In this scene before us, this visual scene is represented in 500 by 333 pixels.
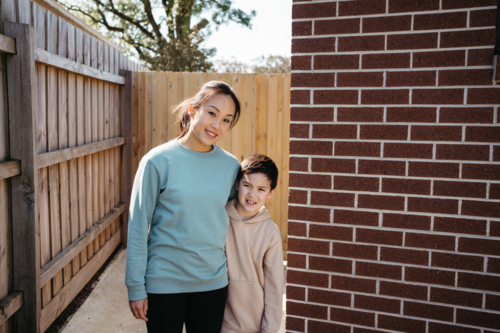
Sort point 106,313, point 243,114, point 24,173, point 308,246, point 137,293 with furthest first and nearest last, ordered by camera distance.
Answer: point 243,114 → point 106,313 → point 24,173 → point 308,246 → point 137,293

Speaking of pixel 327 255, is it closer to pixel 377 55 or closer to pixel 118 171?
pixel 377 55

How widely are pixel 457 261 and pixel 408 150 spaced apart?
2.15ft

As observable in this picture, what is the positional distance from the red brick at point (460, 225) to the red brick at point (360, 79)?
31.7 inches

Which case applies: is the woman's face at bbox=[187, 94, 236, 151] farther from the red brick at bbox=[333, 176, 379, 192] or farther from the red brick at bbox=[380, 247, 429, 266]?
the red brick at bbox=[380, 247, 429, 266]

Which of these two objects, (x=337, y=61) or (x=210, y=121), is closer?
(x=210, y=121)

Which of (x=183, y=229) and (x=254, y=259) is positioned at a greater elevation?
(x=183, y=229)

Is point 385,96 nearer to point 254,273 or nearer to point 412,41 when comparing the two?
point 412,41

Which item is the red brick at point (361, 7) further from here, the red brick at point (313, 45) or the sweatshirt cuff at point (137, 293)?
the sweatshirt cuff at point (137, 293)

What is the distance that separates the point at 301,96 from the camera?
235cm

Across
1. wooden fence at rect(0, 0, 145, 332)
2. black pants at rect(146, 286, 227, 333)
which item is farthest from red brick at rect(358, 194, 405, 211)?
wooden fence at rect(0, 0, 145, 332)

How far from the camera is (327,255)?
93.7 inches

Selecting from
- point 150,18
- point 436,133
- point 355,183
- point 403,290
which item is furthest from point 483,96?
point 150,18

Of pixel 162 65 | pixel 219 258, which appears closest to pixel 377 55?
pixel 219 258

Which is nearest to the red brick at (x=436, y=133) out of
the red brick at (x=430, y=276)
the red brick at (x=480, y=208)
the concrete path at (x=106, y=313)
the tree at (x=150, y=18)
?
the red brick at (x=480, y=208)
